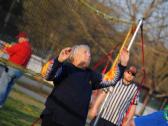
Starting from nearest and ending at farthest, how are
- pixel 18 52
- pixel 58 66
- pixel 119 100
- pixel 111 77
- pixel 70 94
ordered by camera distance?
pixel 58 66, pixel 70 94, pixel 111 77, pixel 119 100, pixel 18 52

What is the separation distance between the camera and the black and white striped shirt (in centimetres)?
818

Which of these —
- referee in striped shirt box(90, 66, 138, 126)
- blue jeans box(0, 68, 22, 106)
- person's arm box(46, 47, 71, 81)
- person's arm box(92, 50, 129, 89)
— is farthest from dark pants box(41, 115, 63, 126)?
blue jeans box(0, 68, 22, 106)

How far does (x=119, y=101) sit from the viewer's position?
26.9ft

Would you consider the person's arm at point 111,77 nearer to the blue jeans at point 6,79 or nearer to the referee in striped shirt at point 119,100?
the referee in striped shirt at point 119,100

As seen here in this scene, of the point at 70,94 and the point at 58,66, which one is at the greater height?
the point at 58,66

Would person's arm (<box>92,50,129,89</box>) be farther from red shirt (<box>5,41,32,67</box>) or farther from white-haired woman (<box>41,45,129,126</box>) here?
red shirt (<box>5,41,32,67</box>)

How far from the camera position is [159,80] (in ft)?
96.9

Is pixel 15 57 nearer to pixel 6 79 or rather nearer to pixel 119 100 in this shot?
pixel 6 79

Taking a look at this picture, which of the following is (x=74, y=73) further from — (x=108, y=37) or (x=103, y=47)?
(x=103, y=47)

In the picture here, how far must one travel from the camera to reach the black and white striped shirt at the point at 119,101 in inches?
322

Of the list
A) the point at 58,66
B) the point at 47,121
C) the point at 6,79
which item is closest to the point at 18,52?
the point at 6,79

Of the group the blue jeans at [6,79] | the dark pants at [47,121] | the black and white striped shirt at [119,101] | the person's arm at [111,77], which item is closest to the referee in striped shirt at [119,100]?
the black and white striped shirt at [119,101]

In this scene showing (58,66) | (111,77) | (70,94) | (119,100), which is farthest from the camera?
(119,100)

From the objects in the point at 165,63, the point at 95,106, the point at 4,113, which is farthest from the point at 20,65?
the point at 165,63
